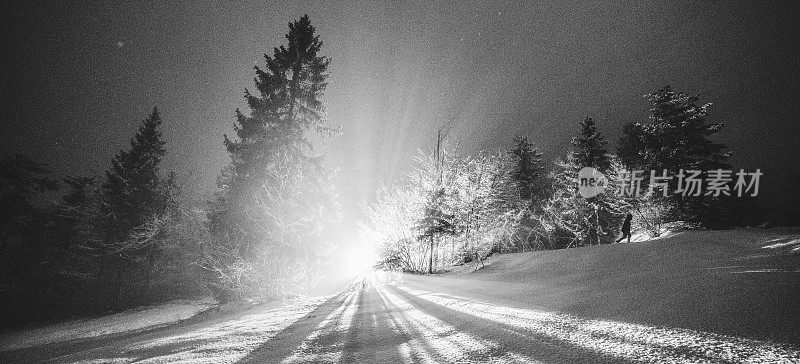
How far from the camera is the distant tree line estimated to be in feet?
57.6

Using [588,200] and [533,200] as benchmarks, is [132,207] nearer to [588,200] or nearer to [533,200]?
[533,200]

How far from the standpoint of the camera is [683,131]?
2159 centimetres

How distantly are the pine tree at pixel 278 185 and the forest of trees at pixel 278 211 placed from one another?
7cm

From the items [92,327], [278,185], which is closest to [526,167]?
[278,185]

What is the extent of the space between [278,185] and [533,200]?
23648 mm

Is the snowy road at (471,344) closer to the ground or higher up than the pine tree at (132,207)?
closer to the ground

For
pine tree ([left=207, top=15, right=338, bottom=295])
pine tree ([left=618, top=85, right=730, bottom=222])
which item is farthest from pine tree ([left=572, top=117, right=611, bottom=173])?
pine tree ([left=207, top=15, right=338, bottom=295])

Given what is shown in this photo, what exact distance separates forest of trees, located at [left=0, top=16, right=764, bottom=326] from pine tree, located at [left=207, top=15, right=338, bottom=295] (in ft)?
0.23

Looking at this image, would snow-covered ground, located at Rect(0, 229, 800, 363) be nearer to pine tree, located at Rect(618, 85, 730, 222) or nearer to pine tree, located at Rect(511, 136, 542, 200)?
pine tree, located at Rect(618, 85, 730, 222)

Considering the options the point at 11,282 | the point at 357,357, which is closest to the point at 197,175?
the point at 11,282

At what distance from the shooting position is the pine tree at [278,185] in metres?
13.0
